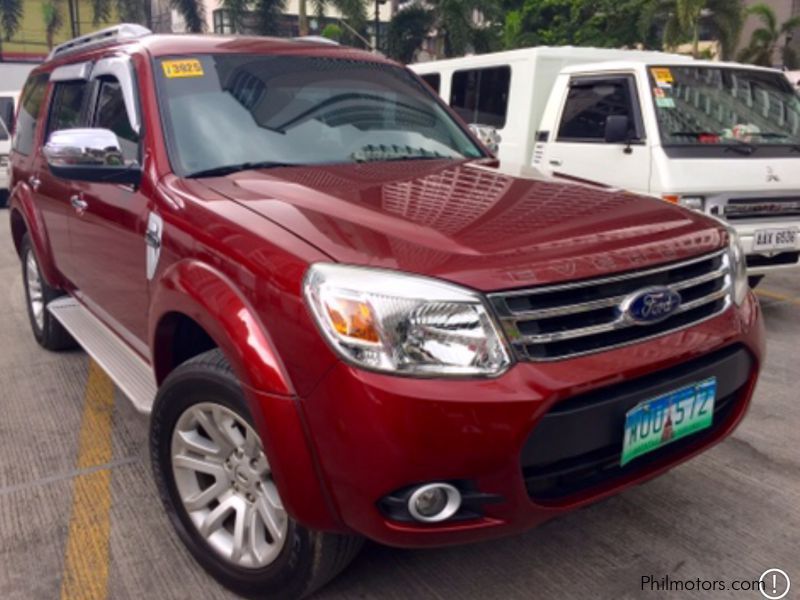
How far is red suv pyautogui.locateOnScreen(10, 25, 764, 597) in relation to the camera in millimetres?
1977

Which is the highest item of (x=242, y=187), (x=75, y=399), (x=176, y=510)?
(x=242, y=187)

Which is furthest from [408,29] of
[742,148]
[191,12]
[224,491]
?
[224,491]

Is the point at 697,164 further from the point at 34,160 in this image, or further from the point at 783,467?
the point at 34,160

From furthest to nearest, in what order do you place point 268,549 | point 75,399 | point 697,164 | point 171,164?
point 697,164 → point 75,399 → point 171,164 → point 268,549

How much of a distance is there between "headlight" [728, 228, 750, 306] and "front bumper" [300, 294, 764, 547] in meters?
0.64

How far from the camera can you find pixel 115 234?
3203 millimetres

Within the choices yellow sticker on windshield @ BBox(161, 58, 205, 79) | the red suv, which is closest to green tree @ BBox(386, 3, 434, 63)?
yellow sticker on windshield @ BBox(161, 58, 205, 79)

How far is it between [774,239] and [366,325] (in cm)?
440

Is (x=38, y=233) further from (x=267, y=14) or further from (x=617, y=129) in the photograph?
(x=267, y=14)

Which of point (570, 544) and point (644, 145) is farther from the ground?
point (644, 145)

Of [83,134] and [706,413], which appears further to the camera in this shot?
[83,134]

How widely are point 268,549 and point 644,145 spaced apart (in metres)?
4.53

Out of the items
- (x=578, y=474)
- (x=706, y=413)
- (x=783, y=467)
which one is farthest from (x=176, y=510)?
(x=783, y=467)

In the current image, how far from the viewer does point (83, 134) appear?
297cm
